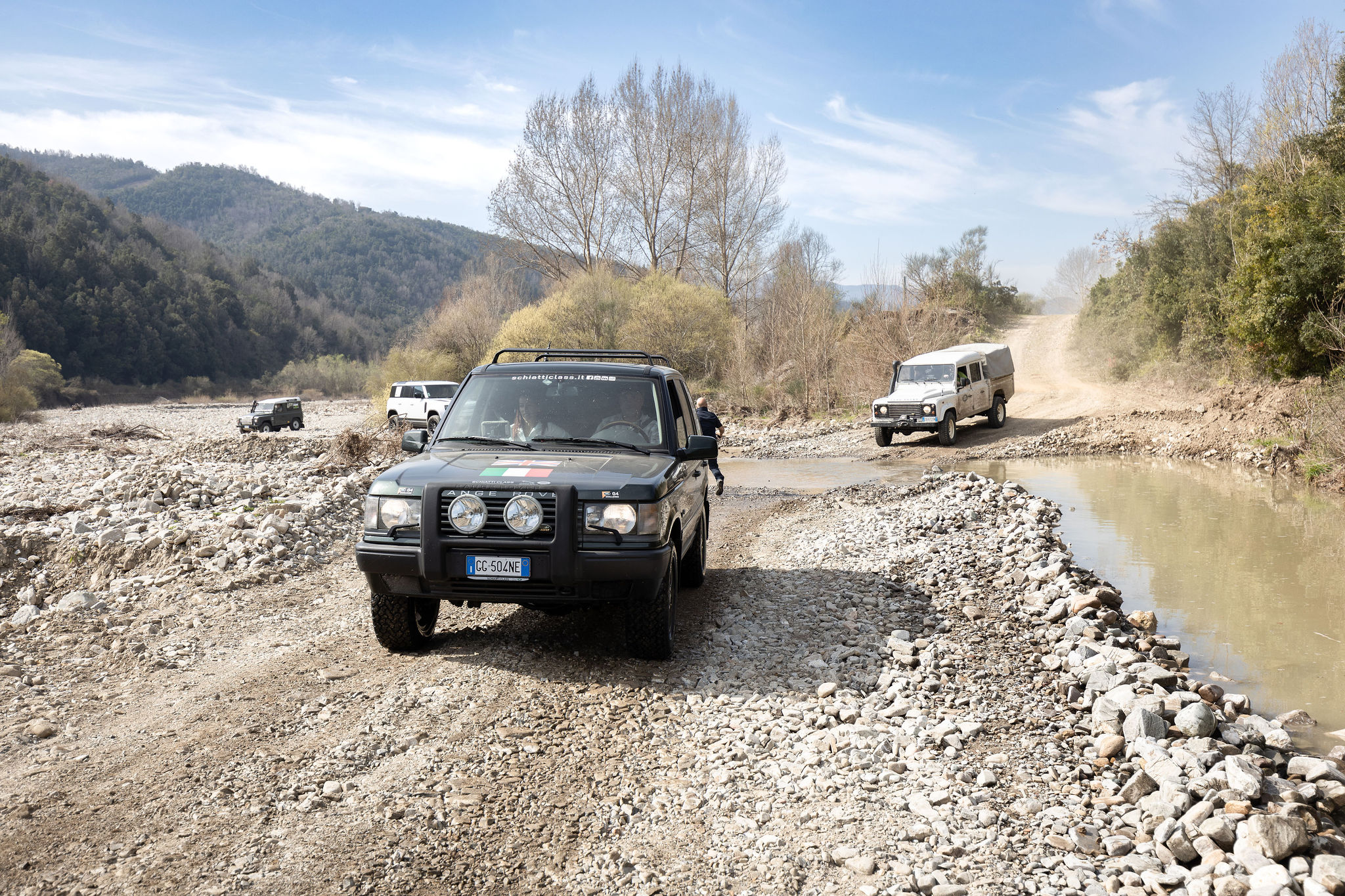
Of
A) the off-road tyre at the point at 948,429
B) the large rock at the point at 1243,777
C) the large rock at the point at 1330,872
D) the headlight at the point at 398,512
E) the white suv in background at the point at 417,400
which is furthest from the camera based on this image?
the white suv in background at the point at 417,400

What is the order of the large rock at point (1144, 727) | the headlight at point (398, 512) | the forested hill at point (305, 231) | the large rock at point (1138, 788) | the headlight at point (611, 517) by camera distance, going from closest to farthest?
1. the large rock at point (1138, 788)
2. the large rock at point (1144, 727)
3. the headlight at point (611, 517)
4. the headlight at point (398, 512)
5. the forested hill at point (305, 231)

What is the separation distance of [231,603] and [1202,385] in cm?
2877

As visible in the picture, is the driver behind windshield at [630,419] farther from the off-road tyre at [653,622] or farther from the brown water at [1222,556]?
the brown water at [1222,556]

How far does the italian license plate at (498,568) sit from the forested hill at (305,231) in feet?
421

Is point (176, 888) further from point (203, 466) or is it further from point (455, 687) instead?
point (203, 466)

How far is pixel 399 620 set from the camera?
5.62 meters

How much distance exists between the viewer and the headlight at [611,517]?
16.6 feet

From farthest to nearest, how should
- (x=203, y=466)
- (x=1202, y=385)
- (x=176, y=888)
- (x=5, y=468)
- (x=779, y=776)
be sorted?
(x=1202, y=385)
(x=5, y=468)
(x=203, y=466)
(x=779, y=776)
(x=176, y=888)

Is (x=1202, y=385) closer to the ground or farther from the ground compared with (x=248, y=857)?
farther from the ground

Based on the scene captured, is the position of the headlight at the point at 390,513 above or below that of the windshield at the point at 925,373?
below

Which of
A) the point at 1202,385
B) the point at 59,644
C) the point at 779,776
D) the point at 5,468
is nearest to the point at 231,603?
the point at 59,644

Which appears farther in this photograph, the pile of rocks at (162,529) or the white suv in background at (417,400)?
the white suv in background at (417,400)

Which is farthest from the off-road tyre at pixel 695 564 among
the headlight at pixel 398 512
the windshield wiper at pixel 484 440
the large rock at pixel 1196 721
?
the large rock at pixel 1196 721

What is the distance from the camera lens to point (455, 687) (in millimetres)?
5113
